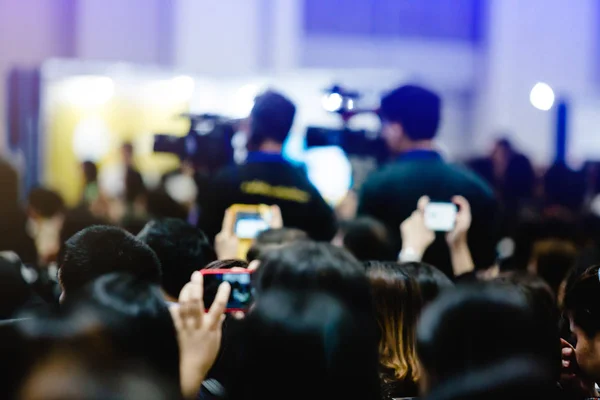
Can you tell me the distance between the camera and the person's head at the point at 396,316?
103 inches

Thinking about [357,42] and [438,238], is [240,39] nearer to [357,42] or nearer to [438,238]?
[357,42]

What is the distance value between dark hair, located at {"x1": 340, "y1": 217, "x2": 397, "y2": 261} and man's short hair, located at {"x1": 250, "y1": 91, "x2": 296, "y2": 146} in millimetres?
521

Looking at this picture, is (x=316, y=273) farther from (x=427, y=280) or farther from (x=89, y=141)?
(x=89, y=141)

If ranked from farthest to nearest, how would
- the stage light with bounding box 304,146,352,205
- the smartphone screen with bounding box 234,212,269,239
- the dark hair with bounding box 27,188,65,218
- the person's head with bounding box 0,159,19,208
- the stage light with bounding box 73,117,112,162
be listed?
the stage light with bounding box 73,117,112,162
the stage light with bounding box 304,146,352,205
the dark hair with bounding box 27,188,65,218
the person's head with bounding box 0,159,19,208
the smartphone screen with bounding box 234,212,269,239

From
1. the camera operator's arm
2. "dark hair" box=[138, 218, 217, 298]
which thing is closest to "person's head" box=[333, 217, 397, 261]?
the camera operator's arm

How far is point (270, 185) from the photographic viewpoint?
3.87 meters

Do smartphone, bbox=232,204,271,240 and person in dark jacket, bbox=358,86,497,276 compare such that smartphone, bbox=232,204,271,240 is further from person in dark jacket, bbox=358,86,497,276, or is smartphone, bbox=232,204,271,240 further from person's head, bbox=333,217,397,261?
person in dark jacket, bbox=358,86,497,276

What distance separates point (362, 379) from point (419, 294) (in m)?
0.94

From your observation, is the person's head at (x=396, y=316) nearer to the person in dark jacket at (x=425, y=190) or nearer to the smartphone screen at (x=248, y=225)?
the smartphone screen at (x=248, y=225)

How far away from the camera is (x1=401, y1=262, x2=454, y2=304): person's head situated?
2.82 meters

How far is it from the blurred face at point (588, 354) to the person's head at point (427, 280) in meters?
0.43

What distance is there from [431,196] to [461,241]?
240 mm

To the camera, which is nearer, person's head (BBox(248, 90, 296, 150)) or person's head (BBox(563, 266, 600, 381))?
person's head (BBox(563, 266, 600, 381))

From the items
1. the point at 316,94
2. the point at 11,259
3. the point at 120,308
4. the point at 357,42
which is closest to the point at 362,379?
the point at 120,308
